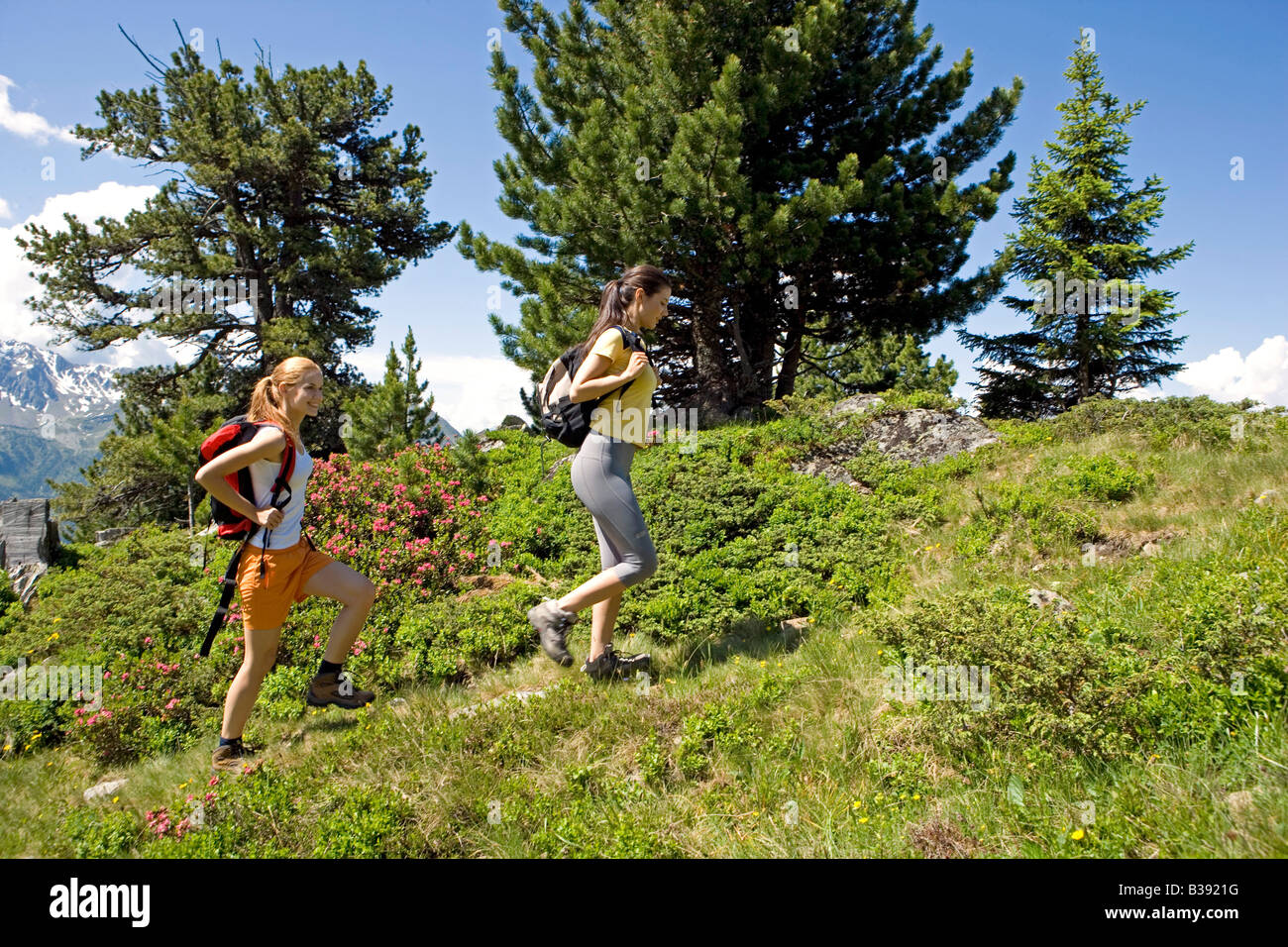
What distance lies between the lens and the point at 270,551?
144 inches

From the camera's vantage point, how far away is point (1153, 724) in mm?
2822

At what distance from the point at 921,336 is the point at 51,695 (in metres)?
→ 13.3

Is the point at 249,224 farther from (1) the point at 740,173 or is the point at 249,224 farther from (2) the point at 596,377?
(2) the point at 596,377

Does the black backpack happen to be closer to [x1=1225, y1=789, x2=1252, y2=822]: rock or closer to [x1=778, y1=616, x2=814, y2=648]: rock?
[x1=778, y1=616, x2=814, y2=648]: rock

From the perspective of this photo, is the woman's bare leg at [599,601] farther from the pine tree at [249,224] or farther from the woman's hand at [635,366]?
the pine tree at [249,224]

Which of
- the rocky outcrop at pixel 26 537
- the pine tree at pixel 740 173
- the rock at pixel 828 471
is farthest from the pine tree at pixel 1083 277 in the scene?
the rocky outcrop at pixel 26 537

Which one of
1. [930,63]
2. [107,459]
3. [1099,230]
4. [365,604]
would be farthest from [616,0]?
[107,459]

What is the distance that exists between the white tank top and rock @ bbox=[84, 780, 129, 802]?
2055 mm

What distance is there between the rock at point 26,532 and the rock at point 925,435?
13.3 m

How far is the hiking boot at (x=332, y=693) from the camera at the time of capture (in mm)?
4176

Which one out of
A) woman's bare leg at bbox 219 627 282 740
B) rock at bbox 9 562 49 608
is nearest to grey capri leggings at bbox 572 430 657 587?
woman's bare leg at bbox 219 627 282 740

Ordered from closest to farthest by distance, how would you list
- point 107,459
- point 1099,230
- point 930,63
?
point 930,63
point 1099,230
point 107,459
